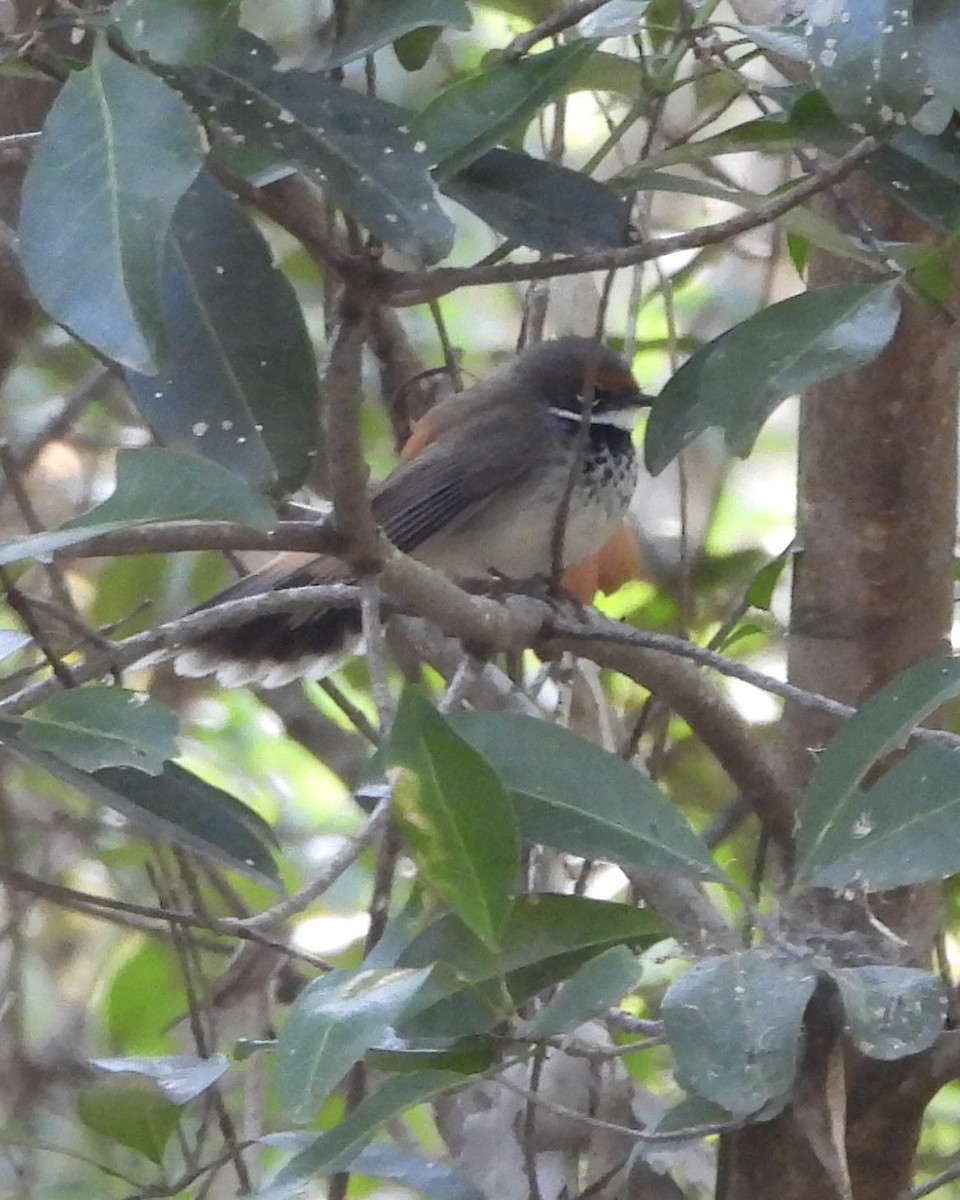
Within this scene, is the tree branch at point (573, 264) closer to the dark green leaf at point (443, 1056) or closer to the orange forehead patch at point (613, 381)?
the dark green leaf at point (443, 1056)

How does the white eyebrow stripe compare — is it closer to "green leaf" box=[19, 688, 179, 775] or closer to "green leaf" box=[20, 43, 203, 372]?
Result: "green leaf" box=[19, 688, 179, 775]

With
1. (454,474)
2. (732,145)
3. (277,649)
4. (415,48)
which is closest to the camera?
(732,145)

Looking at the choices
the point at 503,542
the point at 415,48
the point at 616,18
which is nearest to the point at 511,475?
the point at 503,542

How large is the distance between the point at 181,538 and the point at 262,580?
1.38 metres

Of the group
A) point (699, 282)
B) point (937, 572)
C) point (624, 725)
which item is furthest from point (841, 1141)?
point (699, 282)

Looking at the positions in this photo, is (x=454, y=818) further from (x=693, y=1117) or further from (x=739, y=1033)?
(x=693, y=1117)

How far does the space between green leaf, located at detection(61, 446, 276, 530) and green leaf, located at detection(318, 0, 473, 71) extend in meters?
0.32

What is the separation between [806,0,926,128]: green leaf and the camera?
95cm

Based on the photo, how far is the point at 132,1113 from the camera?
134 centimetres

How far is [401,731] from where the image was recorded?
0.91 m

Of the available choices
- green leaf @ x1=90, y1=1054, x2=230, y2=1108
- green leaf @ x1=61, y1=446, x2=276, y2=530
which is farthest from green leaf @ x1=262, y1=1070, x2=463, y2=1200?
green leaf @ x1=61, y1=446, x2=276, y2=530

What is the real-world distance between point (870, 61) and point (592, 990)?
1.87 ft

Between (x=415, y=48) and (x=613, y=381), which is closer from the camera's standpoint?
(x=415, y=48)

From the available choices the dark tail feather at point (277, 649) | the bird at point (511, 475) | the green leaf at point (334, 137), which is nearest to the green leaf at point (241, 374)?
the green leaf at point (334, 137)
